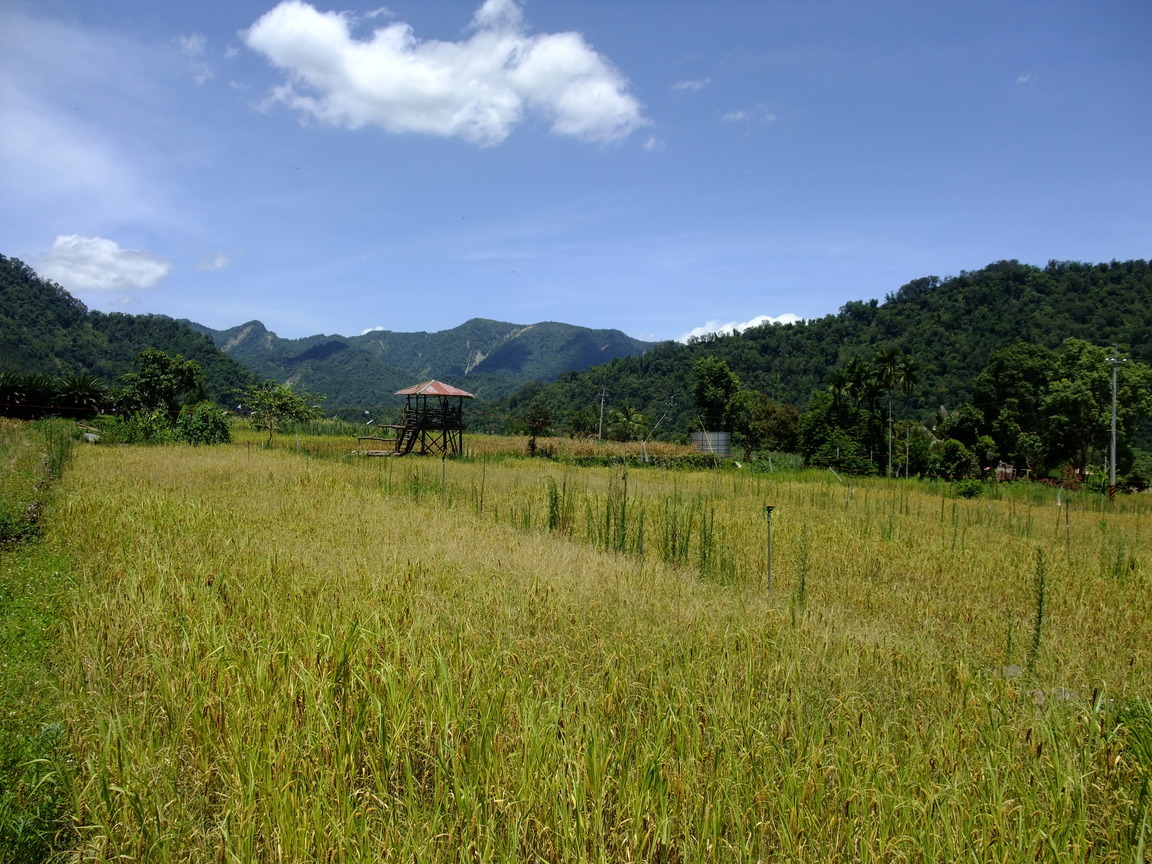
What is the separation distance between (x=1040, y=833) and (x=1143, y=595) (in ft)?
19.2

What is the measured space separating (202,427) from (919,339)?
69.0m

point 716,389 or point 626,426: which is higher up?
point 716,389

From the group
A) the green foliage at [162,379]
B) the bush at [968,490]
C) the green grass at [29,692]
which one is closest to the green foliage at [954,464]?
the bush at [968,490]

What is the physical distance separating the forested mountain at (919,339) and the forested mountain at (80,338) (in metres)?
30.5

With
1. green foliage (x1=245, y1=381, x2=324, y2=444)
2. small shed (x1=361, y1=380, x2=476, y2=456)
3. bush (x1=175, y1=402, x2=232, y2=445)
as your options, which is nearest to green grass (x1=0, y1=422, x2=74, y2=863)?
bush (x1=175, y1=402, x2=232, y2=445)

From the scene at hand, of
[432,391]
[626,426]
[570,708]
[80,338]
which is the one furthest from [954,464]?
[80,338]

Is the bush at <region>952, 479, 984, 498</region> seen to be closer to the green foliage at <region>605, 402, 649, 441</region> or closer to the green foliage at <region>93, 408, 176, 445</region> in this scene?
the green foliage at <region>93, 408, 176, 445</region>

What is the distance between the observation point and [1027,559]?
7930mm

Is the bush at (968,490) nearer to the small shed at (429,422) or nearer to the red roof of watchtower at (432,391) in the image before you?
the red roof of watchtower at (432,391)

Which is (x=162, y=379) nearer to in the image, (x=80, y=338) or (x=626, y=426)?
(x=626, y=426)

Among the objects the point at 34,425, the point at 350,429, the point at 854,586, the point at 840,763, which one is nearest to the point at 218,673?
the point at 840,763

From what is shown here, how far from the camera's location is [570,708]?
10.0ft

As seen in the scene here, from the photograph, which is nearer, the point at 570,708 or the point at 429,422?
the point at 570,708

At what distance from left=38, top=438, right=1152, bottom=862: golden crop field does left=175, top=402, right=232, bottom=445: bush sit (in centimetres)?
1511
